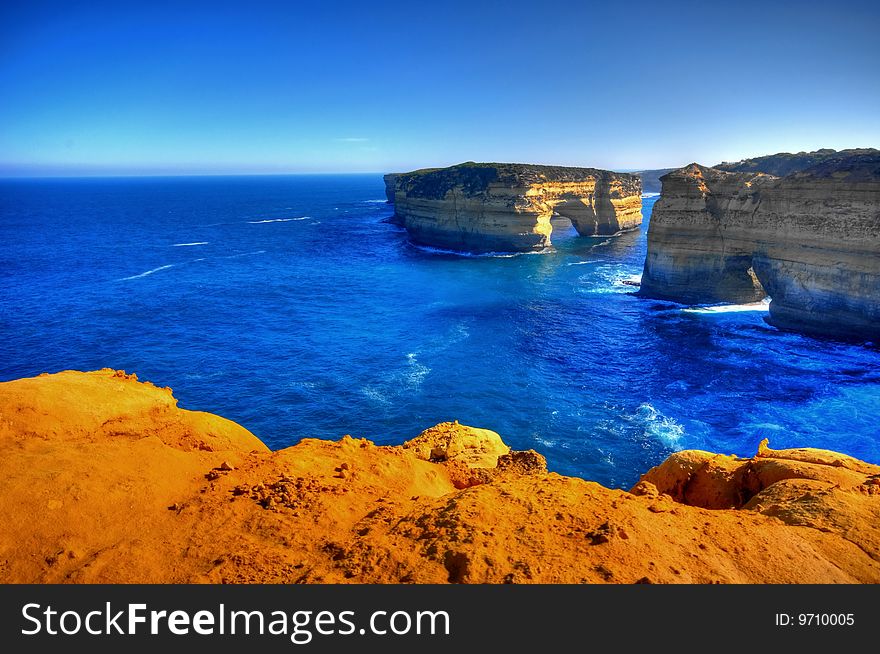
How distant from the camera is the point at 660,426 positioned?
2902cm

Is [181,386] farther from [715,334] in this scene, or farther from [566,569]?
[715,334]

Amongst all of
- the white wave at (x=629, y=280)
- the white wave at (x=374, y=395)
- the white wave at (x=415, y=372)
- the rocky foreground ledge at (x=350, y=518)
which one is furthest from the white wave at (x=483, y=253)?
the rocky foreground ledge at (x=350, y=518)

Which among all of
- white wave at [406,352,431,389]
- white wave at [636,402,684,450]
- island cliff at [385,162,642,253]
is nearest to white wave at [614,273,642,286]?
island cliff at [385,162,642,253]

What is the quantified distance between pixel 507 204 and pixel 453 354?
47819mm

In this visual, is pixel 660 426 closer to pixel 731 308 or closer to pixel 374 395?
pixel 374 395

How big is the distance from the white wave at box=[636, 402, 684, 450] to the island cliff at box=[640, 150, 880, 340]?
873 inches

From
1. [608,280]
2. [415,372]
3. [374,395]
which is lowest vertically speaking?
[374,395]

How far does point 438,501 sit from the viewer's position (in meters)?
11.6

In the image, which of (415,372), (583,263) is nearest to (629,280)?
(583,263)

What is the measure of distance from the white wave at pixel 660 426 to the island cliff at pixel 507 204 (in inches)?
2173

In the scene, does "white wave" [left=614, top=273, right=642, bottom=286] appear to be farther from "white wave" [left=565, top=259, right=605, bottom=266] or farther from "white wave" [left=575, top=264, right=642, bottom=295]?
"white wave" [left=565, top=259, right=605, bottom=266]

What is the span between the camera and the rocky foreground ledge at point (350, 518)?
8.88 meters

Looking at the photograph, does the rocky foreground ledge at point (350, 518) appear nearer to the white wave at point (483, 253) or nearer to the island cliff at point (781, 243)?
the island cliff at point (781, 243)

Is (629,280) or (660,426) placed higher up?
(629,280)
